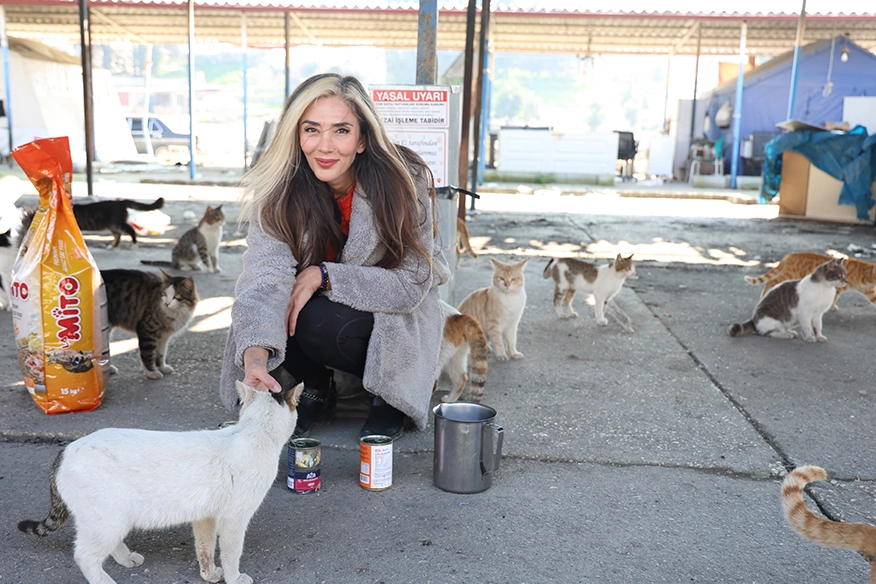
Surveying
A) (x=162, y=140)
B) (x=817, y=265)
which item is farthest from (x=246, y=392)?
(x=162, y=140)

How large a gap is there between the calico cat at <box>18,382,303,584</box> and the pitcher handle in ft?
2.77

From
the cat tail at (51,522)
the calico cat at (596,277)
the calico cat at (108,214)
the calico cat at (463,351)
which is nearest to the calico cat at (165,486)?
the cat tail at (51,522)

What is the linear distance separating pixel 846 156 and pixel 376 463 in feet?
35.2

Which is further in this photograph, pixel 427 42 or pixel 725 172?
pixel 725 172

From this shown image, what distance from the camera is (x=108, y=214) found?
313 inches

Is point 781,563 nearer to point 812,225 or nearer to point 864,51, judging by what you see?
point 812,225

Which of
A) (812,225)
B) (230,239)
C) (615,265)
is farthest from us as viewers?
(812,225)

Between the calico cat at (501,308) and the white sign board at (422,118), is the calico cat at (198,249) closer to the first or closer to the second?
the white sign board at (422,118)

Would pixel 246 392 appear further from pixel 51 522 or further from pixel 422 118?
pixel 422 118

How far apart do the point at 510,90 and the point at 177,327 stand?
77086mm

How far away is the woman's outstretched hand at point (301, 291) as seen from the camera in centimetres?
305

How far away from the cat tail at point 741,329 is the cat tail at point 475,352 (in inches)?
95.7

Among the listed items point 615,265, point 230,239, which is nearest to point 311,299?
point 615,265

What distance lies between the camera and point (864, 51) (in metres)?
18.5
